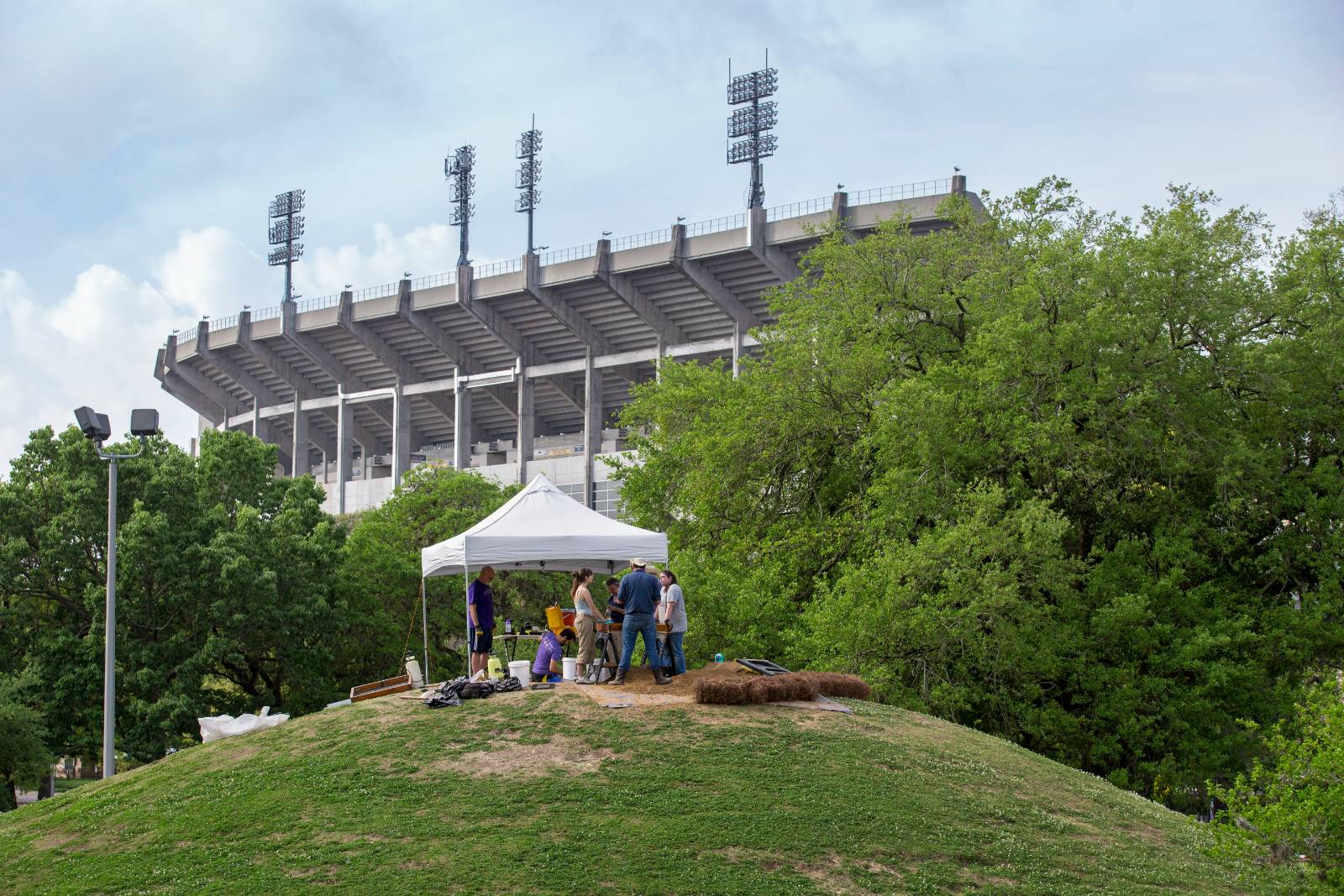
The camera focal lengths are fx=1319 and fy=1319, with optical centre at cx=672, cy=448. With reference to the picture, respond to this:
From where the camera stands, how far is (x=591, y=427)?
76312 mm

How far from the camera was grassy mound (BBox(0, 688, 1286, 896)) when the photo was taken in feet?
40.9

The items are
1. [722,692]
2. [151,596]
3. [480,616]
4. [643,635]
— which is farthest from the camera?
[151,596]

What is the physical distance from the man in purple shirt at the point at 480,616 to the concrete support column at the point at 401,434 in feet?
210

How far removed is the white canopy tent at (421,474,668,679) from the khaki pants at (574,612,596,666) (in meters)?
1.49

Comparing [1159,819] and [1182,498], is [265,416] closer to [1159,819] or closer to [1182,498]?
[1182,498]

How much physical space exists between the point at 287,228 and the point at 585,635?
77843 millimetres

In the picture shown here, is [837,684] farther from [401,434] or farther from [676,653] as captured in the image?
[401,434]

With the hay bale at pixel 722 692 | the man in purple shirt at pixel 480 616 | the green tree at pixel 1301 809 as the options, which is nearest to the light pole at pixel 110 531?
the man in purple shirt at pixel 480 616

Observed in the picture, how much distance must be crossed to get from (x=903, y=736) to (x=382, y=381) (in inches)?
2891

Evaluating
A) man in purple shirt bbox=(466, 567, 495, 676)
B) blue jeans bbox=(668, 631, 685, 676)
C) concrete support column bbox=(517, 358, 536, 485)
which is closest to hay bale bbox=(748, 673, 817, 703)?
blue jeans bbox=(668, 631, 685, 676)

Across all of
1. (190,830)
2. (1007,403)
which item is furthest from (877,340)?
(190,830)

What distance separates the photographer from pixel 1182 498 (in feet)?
90.2

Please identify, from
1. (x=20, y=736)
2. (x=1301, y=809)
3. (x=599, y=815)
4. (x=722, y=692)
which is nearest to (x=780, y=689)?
(x=722, y=692)

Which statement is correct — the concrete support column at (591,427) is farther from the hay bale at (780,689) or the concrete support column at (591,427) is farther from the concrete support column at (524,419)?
the hay bale at (780,689)
